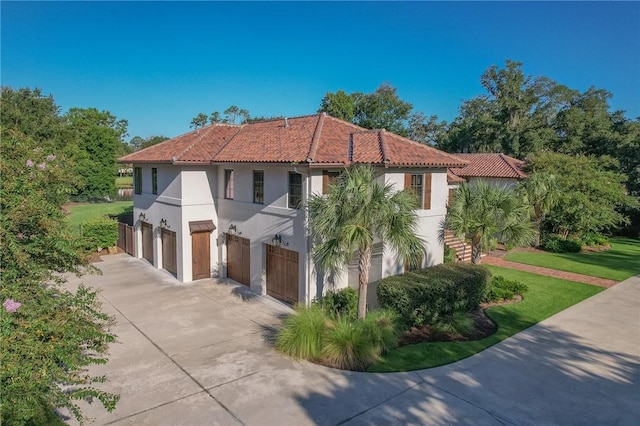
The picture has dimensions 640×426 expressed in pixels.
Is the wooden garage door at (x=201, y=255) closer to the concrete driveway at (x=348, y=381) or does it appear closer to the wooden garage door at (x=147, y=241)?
the concrete driveway at (x=348, y=381)

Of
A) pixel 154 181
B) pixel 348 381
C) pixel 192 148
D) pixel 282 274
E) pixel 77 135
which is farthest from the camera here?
pixel 77 135

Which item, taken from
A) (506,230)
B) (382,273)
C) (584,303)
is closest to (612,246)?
(584,303)

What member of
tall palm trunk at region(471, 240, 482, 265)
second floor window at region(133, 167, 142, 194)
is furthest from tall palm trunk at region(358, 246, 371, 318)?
second floor window at region(133, 167, 142, 194)

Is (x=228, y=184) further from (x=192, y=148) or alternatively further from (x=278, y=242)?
(x=278, y=242)

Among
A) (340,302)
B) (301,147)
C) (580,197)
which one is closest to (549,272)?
(580,197)

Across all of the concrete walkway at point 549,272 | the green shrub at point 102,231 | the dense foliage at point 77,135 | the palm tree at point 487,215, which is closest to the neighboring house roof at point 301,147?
the palm tree at point 487,215

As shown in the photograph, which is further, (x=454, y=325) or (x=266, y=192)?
(x=266, y=192)

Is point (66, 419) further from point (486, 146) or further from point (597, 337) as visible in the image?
point (486, 146)
